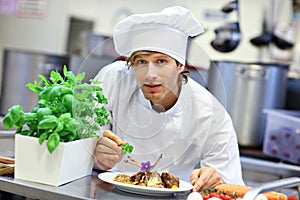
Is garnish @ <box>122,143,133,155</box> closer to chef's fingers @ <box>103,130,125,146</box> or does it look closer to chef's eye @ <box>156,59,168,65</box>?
chef's fingers @ <box>103,130,125,146</box>

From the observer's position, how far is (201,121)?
1.62m

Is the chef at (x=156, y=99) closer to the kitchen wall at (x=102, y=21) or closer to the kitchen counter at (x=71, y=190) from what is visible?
the kitchen counter at (x=71, y=190)

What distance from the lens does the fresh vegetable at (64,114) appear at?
4.50ft

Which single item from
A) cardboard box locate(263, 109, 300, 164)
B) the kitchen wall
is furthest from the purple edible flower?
the kitchen wall

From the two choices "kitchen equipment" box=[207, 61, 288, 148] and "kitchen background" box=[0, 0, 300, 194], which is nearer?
"kitchen background" box=[0, 0, 300, 194]

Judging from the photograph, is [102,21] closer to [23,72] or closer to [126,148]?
[23,72]

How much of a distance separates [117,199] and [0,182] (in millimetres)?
283

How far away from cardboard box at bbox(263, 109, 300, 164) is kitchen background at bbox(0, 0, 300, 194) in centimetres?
6

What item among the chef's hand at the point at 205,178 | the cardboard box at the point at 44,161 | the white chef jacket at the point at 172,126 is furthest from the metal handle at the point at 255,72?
the cardboard box at the point at 44,161

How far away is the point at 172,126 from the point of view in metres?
1.55

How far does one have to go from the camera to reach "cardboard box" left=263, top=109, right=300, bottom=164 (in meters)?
2.69

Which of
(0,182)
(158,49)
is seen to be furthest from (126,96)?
(0,182)

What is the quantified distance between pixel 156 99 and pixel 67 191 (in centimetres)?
33

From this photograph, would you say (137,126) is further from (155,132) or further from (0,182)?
(0,182)
